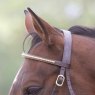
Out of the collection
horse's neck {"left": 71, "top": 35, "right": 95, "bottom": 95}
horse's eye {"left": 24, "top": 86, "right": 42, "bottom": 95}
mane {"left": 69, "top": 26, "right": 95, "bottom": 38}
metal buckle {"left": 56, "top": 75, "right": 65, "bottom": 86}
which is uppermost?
mane {"left": 69, "top": 26, "right": 95, "bottom": 38}

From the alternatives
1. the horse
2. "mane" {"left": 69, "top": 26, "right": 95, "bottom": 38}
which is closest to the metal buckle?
the horse

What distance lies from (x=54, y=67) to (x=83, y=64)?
19cm

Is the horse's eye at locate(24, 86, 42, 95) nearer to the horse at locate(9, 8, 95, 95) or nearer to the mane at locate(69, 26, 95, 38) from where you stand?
the horse at locate(9, 8, 95, 95)

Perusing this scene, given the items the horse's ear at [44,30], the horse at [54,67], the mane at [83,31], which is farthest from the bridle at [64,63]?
the mane at [83,31]

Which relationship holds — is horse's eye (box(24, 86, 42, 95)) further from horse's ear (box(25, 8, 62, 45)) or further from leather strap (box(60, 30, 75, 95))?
horse's ear (box(25, 8, 62, 45))

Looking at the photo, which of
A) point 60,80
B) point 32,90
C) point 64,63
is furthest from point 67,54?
point 32,90

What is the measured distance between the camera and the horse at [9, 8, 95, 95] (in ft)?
11.5

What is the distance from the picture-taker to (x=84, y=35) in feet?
12.4

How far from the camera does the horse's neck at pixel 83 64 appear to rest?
11.6 ft

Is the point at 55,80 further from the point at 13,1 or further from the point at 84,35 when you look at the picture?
the point at 13,1

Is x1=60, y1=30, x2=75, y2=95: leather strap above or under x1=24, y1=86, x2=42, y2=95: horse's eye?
above

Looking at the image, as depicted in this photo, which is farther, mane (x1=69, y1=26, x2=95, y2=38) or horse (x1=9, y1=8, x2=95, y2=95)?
mane (x1=69, y1=26, x2=95, y2=38)

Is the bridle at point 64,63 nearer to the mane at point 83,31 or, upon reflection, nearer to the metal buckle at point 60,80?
the metal buckle at point 60,80

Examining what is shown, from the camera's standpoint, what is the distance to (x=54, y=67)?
3.53 m
